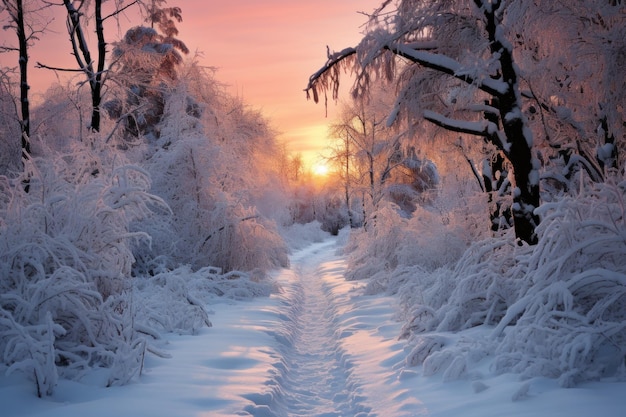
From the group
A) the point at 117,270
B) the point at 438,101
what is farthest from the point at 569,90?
the point at 117,270

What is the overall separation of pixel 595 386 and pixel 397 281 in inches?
326

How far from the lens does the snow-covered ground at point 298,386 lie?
400 cm

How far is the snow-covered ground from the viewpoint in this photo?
3998 mm

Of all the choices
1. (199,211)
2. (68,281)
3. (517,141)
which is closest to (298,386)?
(68,281)

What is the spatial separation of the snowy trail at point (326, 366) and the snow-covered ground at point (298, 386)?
2 cm

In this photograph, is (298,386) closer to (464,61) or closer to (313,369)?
(313,369)

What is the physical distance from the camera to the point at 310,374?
6.67 metres

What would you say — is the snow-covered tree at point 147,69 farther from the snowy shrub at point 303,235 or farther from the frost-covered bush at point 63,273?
the snowy shrub at point 303,235

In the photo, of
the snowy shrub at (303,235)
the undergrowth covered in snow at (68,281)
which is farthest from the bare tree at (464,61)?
the snowy shrub at (303,235)

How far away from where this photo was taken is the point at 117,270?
19.8 ft

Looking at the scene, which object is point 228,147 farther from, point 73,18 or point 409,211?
point 409,211

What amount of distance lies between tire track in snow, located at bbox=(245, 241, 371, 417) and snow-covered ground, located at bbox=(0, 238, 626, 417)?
0.01m

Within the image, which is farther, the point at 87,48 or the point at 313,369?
the point at 87,48

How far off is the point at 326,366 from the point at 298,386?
103cm
